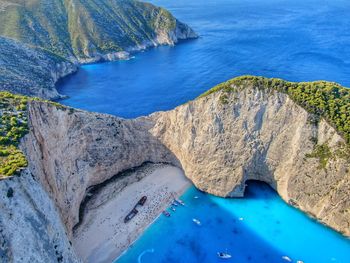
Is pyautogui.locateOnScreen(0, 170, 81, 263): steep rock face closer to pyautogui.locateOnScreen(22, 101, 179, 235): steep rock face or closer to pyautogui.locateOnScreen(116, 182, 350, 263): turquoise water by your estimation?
pyautogui.locateOnScreen(22, 101, 179, 235): steep rock face

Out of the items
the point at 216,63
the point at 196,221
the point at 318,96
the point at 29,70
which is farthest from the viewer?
the point at 216,63

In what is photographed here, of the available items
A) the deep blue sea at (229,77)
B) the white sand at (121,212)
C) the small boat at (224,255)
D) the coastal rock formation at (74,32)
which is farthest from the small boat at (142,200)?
the coastal rock formation at (74,32)

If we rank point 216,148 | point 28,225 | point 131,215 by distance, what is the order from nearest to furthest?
point 28,225 < point 131,215 < point 216,148

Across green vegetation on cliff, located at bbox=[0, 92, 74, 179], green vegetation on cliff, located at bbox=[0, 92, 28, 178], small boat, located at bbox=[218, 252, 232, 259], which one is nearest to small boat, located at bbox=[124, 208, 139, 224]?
small boat, located at bbox=[218, 252, 232, 259]

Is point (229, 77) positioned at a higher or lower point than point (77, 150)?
higher

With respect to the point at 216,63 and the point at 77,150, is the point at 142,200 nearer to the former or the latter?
the point at 77,150

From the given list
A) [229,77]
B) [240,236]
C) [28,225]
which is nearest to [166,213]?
[240,236]

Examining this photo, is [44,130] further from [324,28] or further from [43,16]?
[324,28]

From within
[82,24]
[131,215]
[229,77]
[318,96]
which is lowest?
[131,215]

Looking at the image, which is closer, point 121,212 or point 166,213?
point 121,212
